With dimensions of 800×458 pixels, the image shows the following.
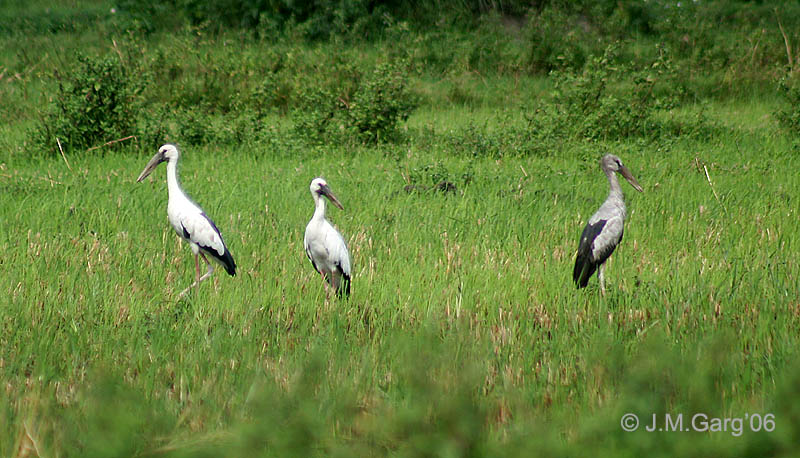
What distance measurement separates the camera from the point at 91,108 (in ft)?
29.2

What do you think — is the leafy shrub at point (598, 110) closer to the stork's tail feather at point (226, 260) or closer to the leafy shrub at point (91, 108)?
the leafy shrub at point (91, 108)

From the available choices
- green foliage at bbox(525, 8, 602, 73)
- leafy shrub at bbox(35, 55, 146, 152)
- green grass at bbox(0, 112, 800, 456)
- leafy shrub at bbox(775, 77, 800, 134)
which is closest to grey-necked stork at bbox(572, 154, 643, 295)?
green grass at bbox(0, 112, 800, 456)

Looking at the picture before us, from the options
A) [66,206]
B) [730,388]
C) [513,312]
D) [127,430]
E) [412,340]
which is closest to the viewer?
[127,430]

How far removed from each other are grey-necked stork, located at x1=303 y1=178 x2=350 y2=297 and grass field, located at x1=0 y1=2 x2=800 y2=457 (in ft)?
0.32

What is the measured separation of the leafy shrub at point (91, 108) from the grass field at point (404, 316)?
767 millimetres

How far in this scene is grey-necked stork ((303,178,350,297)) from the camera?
4.19 meters

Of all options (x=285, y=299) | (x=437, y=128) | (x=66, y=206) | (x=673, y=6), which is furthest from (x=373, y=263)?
(x=673, y=6)

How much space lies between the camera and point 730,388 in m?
2.79

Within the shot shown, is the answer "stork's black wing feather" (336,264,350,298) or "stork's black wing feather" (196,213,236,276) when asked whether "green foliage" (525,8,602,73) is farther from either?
"stork's black wing feather" (196,213,236,276)

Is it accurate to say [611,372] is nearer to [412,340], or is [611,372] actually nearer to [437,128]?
[412,340]

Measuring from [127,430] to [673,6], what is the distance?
16.5m

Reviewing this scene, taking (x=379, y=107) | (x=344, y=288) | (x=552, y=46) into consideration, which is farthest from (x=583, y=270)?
(x=552, y=46)

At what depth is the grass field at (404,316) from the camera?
2341mm

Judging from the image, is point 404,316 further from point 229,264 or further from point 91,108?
point 91,108
